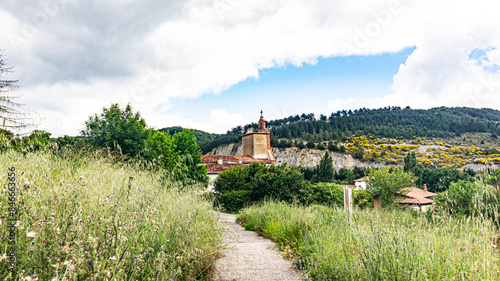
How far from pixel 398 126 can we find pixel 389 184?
298ft

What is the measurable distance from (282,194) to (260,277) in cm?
1379

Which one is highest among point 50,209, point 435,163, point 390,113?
point 390,113

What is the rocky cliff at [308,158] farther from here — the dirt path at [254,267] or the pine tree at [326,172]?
the dirt path at [254,267]

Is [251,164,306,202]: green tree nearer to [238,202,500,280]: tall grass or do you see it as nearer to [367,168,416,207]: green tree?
[367,168,416,207]: green tree

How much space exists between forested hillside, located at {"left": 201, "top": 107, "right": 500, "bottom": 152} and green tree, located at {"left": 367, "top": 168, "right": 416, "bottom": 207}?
6584cm

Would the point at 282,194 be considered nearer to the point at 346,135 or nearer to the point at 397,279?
the point at 397,279

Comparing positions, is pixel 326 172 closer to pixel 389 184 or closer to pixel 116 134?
pixel 389 184

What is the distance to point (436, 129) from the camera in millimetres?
98250

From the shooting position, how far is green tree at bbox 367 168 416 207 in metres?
21.3

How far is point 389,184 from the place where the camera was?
21.4 meters

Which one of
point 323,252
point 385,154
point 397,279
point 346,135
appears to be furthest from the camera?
point 346,135

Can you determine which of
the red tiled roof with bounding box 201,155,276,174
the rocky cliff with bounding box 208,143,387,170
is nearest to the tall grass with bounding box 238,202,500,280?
the red tiled roof with bounding box 201,155,276,174

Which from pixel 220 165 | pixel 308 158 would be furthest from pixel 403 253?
pixel 308 158

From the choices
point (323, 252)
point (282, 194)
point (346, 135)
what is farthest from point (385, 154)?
point (323, 252)
